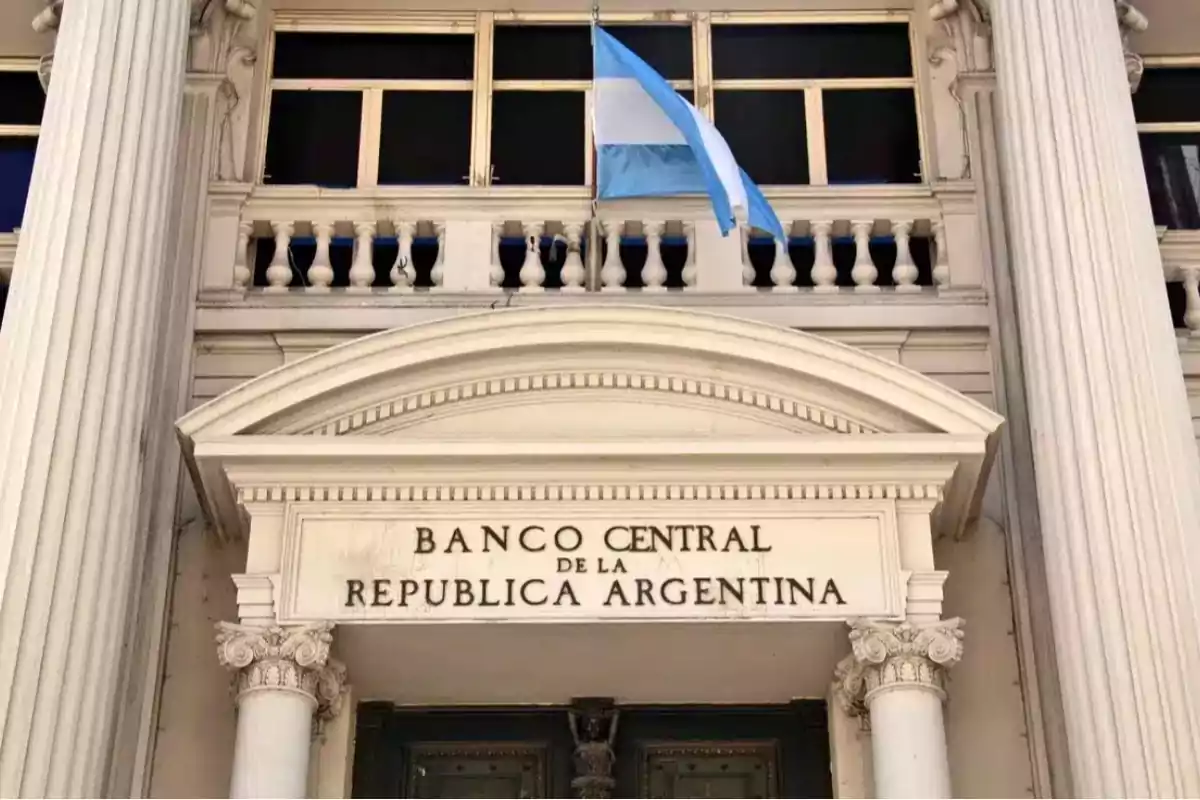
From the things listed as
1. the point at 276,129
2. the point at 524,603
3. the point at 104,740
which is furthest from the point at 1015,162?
the point at 104,740

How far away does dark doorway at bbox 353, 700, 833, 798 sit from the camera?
1036cm

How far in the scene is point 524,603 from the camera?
9711 millimetres

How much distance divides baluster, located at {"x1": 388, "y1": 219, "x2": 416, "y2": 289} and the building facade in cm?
9

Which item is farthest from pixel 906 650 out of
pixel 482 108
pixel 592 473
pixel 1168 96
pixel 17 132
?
pixel 17 132

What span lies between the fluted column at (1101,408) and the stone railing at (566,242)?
86 cm

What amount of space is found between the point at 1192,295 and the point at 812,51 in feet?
9.40

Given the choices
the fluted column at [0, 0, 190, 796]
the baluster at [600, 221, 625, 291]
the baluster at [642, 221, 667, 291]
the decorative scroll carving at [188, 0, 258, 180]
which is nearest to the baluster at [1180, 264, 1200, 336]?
the baluster at [642, 221, 667, 291]

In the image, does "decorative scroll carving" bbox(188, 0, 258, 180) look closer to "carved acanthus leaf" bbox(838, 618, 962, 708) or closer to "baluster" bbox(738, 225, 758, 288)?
"baluster" bbox(738, 225, 758, 288)

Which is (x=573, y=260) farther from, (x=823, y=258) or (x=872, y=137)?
(x=872, y=137)

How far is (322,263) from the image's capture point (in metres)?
11.5

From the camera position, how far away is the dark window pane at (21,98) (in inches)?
509

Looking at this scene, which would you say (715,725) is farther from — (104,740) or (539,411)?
(104,740)

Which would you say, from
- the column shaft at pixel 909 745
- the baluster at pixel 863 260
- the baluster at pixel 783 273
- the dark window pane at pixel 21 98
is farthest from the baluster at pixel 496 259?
the column shaft at pixel 909 745

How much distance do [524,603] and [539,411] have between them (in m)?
1.10
